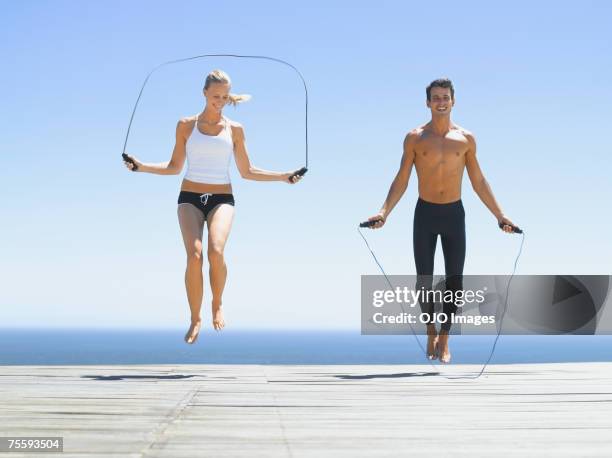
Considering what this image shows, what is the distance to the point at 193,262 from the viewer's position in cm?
688

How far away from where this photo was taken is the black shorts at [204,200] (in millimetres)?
7105

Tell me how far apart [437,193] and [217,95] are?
2.10 meters

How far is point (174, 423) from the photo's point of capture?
342 centimetres

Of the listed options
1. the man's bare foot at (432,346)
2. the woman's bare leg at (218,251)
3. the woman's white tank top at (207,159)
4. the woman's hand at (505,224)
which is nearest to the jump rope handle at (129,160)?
the woman's white tank top at (207,159)

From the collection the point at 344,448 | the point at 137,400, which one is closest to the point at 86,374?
the point at 137,400

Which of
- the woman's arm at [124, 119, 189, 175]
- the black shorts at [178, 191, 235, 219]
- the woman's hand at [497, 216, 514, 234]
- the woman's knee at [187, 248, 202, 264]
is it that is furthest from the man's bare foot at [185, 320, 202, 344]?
the woman's hand at [497, 216, 514, 234]

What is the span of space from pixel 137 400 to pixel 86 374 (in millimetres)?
2000

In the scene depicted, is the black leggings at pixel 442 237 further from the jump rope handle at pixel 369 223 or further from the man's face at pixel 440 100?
the man's face at pixel 440 100

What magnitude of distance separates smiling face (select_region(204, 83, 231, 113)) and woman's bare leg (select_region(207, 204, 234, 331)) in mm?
893

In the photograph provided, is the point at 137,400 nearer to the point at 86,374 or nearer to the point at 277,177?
the point at 86,374

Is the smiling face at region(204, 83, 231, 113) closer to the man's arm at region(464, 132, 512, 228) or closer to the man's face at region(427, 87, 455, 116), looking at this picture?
the man's face at region(427, 87, 455, 116)

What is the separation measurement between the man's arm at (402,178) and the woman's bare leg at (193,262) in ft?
5.14

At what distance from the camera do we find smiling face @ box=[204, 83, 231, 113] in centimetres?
721

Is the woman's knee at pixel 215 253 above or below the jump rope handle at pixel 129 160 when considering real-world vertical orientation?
below
